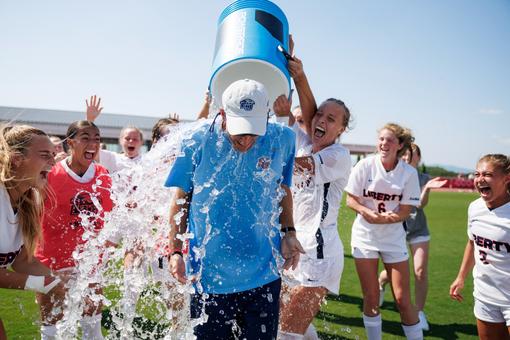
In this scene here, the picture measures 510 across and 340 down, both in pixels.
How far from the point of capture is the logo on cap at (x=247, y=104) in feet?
7.43

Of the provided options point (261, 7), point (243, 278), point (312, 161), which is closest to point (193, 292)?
point (243, 278)

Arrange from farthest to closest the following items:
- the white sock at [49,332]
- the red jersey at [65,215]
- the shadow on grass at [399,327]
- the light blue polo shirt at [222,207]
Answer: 1. the shadow on grass at [399,327]
2. the red jersey at [65,215]
3. the white sock at [49,332]
4. the light blue polo shirt at [222,207]

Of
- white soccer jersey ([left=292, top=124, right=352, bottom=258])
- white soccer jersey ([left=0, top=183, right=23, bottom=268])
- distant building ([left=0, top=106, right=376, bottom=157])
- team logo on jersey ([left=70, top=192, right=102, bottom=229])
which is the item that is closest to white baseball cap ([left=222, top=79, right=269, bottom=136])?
white soccer jersey ([left=292, top=124, right=352, bottom=258])

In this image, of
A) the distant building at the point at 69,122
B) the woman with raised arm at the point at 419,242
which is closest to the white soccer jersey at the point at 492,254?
the woman with raised arm at the point at 419,242

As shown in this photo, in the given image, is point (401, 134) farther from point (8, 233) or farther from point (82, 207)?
point (8, 233)

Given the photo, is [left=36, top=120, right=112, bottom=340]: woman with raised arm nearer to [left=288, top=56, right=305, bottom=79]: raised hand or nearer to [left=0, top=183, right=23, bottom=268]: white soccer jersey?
[left=0, top=183, right=23, bottom=268]: white soccer jersey

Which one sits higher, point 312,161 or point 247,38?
point 247,38

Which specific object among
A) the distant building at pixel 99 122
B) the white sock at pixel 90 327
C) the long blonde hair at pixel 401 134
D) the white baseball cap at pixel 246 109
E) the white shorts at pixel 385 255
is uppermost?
the distant building at pixel 99 122

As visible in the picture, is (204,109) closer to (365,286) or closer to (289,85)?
(289,85)

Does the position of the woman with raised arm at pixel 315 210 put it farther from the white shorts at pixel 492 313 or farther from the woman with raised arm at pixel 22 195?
the woman with raised arm at pixel 22 195

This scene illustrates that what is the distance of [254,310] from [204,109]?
2308 millimetres

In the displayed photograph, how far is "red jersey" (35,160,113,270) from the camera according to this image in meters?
3.61

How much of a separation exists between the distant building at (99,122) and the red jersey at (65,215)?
30504mm

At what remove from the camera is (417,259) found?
17.6 ft
